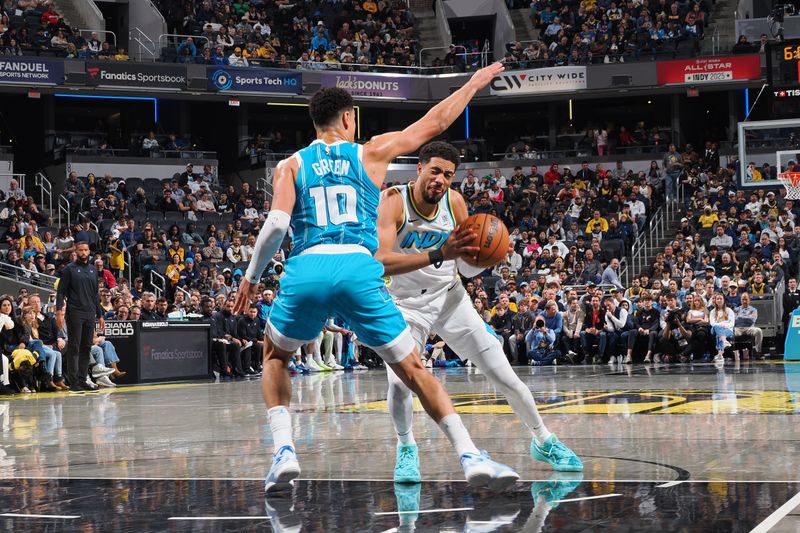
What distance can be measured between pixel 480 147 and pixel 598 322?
56.5 feet

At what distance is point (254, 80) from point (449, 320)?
29.6 m

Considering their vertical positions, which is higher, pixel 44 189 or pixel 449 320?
pixel 44 189

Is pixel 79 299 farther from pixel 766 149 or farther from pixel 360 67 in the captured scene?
pixel 360 67

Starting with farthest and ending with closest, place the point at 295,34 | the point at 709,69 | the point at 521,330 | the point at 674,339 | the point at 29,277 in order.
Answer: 1. the point at 295,34
2. the point at 709,69
3. the point at 29,277
4. the point at 521,330
5. the point at 674,339

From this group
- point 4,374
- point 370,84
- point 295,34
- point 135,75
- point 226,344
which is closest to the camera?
point 4,374

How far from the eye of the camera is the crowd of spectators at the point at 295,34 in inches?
1401

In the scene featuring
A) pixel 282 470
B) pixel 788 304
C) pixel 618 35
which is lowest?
pixel 282 470

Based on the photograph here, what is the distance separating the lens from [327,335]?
70.3 feet

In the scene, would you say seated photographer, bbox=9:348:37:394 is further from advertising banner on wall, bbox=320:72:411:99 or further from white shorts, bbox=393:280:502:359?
advertising banner on wall, bbox=320:72:411:99

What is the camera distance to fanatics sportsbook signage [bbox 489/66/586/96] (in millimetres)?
36094

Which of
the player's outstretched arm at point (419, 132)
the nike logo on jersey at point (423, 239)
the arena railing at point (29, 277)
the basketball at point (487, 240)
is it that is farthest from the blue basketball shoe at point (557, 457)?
the arena railing at point (29, 277)

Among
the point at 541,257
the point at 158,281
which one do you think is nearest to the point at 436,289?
the point at 158,281

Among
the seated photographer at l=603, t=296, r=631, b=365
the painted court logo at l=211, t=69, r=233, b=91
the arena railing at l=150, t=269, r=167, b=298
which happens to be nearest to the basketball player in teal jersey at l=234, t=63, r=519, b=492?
the seated photographer at l=603, t=296, r=631, b=365

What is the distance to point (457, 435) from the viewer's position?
18.0ft
